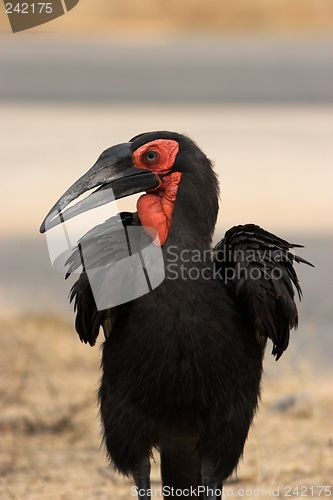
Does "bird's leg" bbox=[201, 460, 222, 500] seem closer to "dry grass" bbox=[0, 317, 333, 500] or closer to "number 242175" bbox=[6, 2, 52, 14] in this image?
"dry grass" bbox=[0, 317, 333, 500]

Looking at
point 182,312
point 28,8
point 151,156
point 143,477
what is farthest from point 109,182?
point 28,8

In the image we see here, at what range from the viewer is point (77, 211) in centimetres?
265

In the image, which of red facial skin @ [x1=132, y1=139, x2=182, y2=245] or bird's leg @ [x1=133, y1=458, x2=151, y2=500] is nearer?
red facial skin @ [x1=132, y1=139, x2=182, y2=245]

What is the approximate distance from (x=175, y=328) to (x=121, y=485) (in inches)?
Answer: 54.0

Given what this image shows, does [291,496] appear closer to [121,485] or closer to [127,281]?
[121,485]

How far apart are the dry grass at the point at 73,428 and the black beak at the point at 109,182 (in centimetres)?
147

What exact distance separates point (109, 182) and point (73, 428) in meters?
1.98

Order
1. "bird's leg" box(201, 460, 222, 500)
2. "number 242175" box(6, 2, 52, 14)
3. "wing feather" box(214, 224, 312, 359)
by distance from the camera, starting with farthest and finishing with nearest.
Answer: "number 242175" box(6, 2, 52, 14)
"bird's leg" box(201, 460, 222, 500)
"wing feather" box(214, 224, 312, 359)

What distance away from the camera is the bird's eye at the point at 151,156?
8.75 ft

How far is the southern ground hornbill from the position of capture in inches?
102

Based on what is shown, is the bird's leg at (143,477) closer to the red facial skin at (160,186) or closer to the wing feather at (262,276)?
the wing feather at (262,276)

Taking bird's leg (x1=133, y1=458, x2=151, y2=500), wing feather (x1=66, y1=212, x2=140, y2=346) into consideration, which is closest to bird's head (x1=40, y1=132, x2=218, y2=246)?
wing feather (x1=66, y1=212, x2=140, y2=346)

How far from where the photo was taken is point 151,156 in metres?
2.68

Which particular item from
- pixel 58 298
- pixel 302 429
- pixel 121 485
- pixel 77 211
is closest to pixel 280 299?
pixel 77 211
